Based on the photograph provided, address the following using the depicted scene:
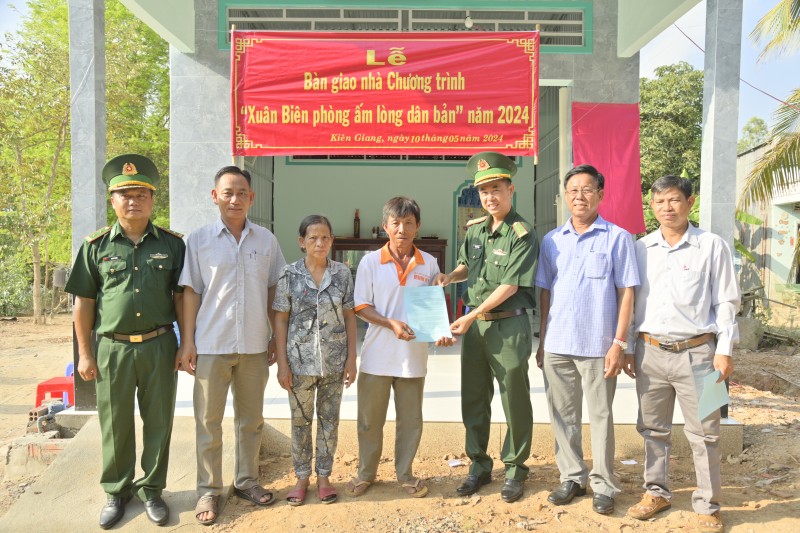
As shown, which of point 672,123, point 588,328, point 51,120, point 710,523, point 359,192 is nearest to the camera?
point 710,523

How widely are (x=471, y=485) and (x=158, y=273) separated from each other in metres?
2.20

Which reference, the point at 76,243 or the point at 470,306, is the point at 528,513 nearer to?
the point at 470,306

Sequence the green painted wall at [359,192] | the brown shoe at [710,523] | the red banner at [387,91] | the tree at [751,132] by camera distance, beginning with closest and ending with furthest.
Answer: the brown shoe at [710,523] → the red banner at [387,91] → the green painted wall at [359,192] → the tree at [751,132]

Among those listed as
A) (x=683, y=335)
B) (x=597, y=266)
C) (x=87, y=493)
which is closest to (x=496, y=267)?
(x=597, y=266)

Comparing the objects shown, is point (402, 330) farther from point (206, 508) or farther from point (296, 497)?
point (206, 508)

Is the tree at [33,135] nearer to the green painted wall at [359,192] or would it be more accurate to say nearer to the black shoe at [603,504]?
the green painted wall at [359,192]

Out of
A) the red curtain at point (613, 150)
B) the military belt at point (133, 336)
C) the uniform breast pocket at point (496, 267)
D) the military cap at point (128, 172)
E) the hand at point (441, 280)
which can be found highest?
the red curtain at point (613, 150)

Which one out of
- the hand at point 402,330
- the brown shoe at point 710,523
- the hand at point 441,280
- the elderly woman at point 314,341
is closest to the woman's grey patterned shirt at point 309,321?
the elderly woman at point 314,341

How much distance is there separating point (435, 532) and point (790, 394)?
5.52 m

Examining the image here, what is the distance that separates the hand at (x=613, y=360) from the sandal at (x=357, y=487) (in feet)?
5.11

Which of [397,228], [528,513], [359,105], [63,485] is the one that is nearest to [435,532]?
[528,513]

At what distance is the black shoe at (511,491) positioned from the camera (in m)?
3.44

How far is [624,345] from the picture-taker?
324 centimetres

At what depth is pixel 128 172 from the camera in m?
3.22
